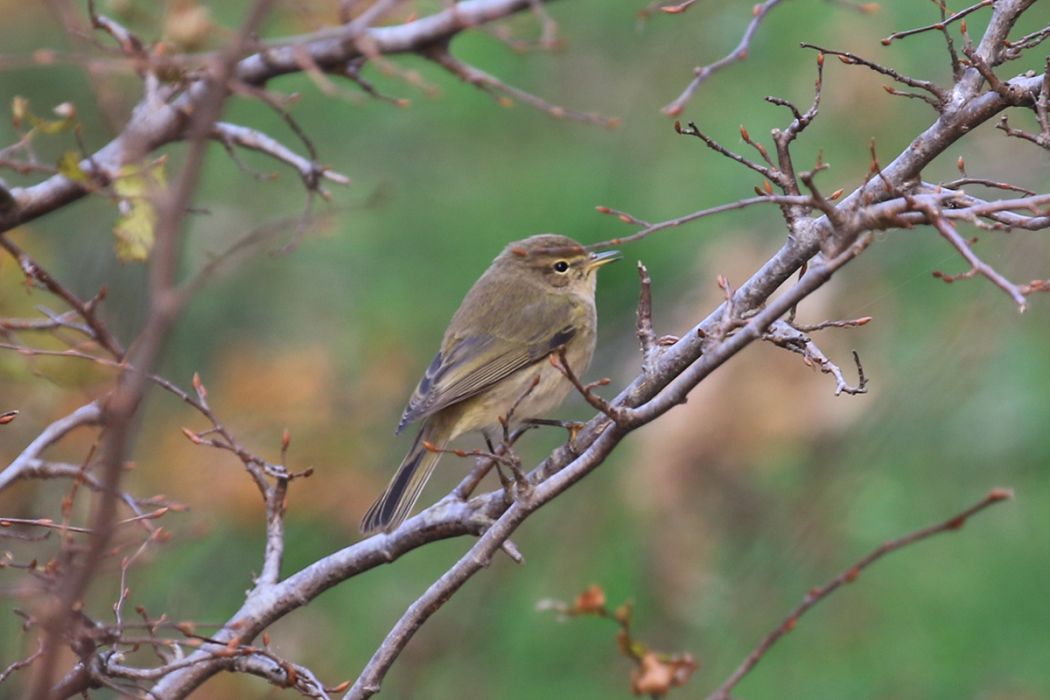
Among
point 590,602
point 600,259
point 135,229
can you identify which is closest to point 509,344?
point 600,259

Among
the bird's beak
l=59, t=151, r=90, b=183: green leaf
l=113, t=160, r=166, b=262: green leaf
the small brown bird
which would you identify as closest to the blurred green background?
the small brown bird

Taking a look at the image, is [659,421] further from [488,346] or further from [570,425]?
[570,425]

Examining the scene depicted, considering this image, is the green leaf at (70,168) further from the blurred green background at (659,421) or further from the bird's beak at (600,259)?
the bird's beak at (600,259)

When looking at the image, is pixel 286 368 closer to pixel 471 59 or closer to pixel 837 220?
pixel 471 59

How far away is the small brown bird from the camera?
17.3 feet

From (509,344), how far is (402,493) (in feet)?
3.68

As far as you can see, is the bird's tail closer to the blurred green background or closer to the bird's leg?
the bird's leg

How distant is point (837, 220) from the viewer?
2535 mm

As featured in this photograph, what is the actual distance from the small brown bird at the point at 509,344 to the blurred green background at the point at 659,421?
73cm

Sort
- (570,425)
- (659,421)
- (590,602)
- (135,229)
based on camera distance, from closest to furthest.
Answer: (135,229), (590,602), (570,425), (659,421)

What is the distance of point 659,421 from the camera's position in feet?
24.9

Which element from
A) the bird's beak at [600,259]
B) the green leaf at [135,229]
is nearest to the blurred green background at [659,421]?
the bird's beak at [600,259]

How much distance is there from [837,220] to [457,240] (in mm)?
6870

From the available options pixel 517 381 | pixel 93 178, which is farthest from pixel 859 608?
pixel 93 178
